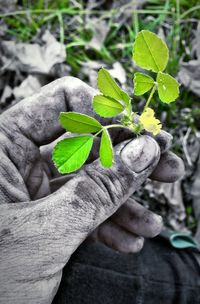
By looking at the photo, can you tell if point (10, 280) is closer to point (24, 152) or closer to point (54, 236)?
point (54, 236)

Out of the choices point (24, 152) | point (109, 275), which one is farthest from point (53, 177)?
point (109, 275)

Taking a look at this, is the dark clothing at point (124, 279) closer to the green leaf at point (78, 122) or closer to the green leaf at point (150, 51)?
the green leaf at point (78, 122)

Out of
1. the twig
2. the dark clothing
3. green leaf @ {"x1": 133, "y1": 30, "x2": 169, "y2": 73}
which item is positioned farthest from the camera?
the twig

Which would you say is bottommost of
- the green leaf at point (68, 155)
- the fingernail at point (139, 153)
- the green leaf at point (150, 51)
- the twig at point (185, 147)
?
the twig at point (185, 147)

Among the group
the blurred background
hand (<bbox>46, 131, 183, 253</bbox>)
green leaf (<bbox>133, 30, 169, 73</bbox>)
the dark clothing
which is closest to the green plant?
green leaf (<bbox>133, 30, 169, 73</bbox>)

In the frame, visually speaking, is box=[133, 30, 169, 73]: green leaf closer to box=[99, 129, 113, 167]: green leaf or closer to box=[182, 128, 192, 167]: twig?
box=[99, 129, 113, 167]: green leaf

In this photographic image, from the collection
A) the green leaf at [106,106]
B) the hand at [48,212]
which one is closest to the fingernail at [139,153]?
the hand at [48,212]
